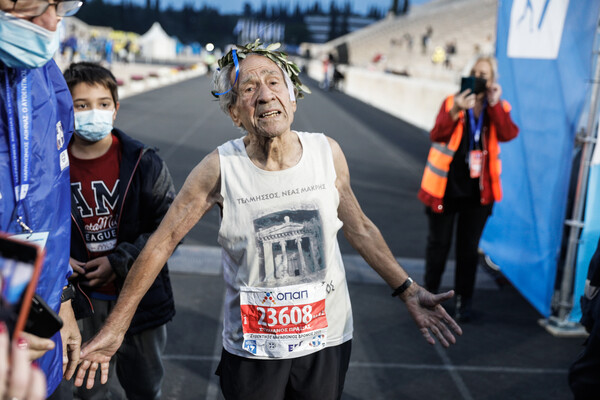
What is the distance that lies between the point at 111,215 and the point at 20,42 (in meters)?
1.16

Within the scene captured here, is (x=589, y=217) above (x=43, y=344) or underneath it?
underneath

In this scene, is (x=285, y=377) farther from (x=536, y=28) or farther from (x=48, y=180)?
(x=536, y=28)

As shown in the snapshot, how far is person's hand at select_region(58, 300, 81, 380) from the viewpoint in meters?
2.19

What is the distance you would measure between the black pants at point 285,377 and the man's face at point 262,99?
0.86 metres

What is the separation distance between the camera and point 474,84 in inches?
180

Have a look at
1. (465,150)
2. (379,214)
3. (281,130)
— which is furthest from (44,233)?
(379,214)

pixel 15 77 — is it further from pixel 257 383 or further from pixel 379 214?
pixel 379 214

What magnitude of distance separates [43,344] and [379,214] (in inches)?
276

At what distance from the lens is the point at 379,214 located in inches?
328

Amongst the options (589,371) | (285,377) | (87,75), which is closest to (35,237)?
(285,377)

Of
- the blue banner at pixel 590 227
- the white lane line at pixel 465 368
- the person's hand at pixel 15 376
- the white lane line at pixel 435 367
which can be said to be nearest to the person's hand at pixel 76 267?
the person's hand at pixel 15 376

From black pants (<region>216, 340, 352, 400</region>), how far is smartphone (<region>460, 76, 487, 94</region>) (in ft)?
9.12

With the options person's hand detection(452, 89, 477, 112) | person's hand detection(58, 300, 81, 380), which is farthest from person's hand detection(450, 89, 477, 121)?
person's hand detection(58, 300, 81, 380)

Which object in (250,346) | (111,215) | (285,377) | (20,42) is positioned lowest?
(285,377)
